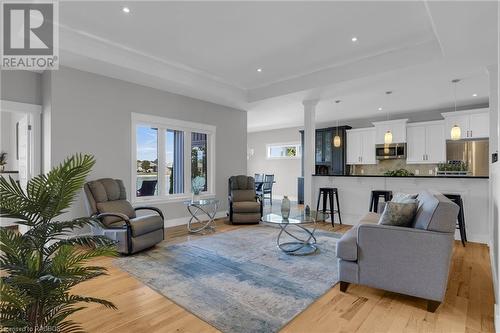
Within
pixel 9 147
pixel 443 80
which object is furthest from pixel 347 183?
pixel 9 147

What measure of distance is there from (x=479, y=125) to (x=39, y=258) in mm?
8200

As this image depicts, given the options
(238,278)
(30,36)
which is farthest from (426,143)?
(30,36)

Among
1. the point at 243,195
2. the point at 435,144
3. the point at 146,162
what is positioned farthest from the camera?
the point at 435,144

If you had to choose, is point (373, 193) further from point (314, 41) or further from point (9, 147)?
point (9, 147)

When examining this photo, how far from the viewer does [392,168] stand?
796 centimetres

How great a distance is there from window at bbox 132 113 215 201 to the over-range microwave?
4843mm

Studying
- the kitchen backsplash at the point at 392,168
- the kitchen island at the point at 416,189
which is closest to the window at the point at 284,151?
the kitchen backsplash at the point at 392,168

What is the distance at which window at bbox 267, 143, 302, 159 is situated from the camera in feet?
33.0

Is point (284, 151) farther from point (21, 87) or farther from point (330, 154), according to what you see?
point (21, 87)

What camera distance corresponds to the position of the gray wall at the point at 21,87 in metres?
3.99

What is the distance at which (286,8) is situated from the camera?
310cm

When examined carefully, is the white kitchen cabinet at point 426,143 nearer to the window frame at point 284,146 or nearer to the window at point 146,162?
the window frame at point 284,146

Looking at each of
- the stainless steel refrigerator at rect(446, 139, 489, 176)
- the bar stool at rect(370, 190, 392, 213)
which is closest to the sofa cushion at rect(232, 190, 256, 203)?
the bar stool at rect(370, 190, 392, 213)

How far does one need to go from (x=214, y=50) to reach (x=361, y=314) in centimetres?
390
